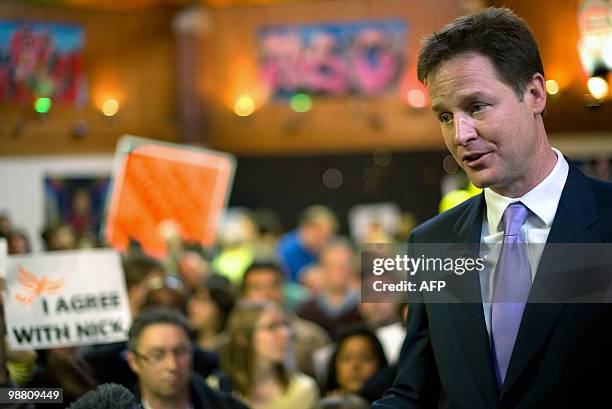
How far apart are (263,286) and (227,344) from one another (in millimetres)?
1264

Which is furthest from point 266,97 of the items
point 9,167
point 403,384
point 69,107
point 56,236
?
point 403,384

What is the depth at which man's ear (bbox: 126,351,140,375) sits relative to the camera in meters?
3.58

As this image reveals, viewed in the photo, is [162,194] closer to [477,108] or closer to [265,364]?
[265,364]

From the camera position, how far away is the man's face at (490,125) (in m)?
2.20

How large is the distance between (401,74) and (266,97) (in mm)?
1678

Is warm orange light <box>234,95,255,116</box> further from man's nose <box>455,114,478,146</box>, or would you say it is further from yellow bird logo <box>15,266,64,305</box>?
man's nose <box>455,114,478,146</box>

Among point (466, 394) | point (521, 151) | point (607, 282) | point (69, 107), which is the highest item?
point (69, 107)

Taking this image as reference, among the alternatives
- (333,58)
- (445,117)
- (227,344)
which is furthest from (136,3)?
(445,117)

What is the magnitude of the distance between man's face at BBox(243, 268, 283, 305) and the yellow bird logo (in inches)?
117

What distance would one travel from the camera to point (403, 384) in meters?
2.40

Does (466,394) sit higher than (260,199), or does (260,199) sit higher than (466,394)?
(260,199)

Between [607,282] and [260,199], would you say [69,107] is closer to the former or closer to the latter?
[260,199]

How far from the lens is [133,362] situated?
3.62 meters

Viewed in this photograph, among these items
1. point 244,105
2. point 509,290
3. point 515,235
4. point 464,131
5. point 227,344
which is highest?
point 244,105
